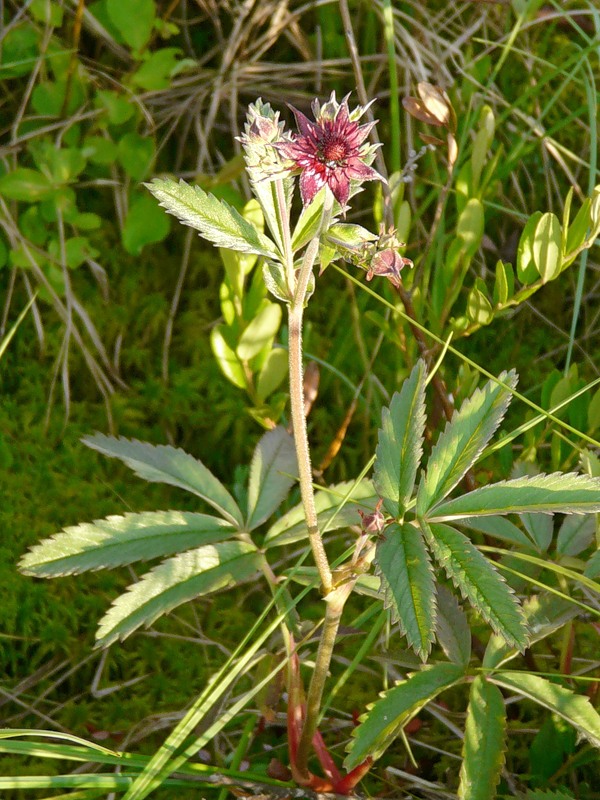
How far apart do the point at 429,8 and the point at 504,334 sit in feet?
2.79

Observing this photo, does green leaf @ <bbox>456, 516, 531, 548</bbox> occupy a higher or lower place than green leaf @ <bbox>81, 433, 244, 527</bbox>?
lower

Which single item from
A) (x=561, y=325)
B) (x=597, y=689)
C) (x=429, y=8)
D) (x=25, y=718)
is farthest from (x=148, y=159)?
(x=597, y=689)

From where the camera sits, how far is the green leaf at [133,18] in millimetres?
1826

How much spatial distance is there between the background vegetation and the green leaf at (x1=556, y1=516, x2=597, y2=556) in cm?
16

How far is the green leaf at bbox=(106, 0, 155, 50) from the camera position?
1.83 m

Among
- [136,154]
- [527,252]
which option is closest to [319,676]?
[527,252]

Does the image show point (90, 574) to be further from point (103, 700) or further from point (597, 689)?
point (597, 689)

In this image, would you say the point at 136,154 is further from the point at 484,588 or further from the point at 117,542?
the point at 484,588

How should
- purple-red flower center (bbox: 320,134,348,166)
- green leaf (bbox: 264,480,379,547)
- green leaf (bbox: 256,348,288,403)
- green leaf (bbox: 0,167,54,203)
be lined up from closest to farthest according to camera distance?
purple-red flower center (bbox: 320,134,348,166) → green leaf (bbox: 264,480,379,547) → green leaf (bbox: 256,348,288,403) → green leaf (bbox: 0,167,54,203)

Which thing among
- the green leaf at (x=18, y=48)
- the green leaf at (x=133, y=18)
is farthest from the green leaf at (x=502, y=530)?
the green leaf at (x=18, y=48)

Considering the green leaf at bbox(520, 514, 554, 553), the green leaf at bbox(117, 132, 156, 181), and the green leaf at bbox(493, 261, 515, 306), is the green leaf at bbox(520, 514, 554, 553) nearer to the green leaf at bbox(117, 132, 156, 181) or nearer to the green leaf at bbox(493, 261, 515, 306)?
the green leaf at bbox(493, 261, 515, 306)

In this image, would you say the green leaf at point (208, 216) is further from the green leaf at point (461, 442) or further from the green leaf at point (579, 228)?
the green leaf at point (579, 228)

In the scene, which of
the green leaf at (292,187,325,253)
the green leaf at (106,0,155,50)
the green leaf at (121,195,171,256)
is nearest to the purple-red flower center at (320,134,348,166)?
the green leaf at (292,187,325,253)

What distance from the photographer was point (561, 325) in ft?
6.48
